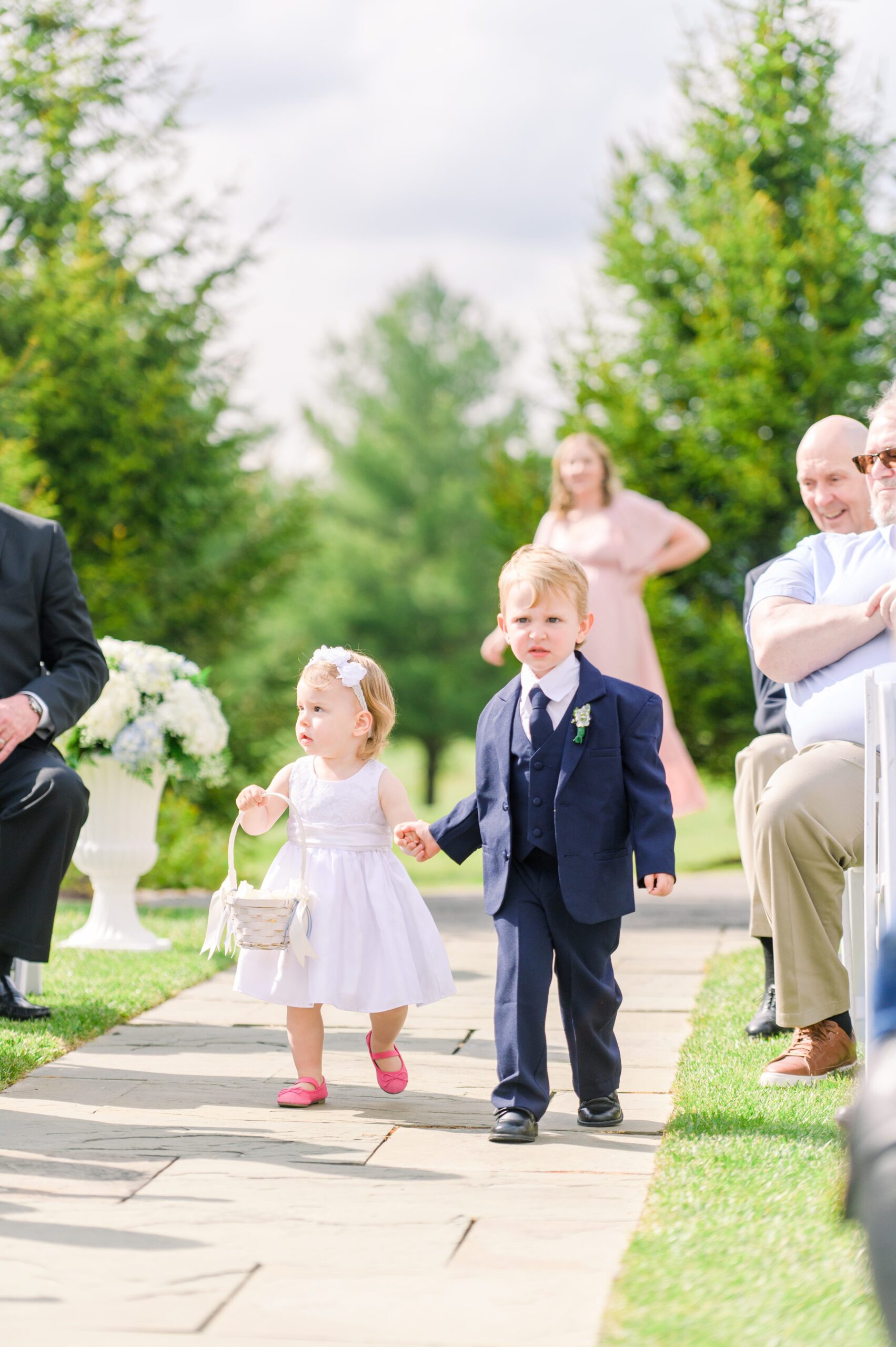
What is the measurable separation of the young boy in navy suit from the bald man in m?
1.04

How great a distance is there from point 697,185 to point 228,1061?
8478mm

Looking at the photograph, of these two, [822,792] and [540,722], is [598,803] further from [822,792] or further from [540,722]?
[822,792]

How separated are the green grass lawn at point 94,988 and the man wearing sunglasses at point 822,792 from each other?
1964 millimetres

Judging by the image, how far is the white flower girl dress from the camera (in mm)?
3699

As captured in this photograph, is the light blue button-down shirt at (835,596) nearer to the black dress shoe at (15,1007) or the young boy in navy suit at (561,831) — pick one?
the young boy in navy suit at (561,831)

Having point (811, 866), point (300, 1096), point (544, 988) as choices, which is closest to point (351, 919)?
point (300, 1096)

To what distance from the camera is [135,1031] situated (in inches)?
179

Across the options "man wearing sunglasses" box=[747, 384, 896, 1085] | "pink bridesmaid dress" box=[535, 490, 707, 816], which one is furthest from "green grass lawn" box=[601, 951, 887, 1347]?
"pink bridesmaid dress" box=[535, 490, 707, 816]

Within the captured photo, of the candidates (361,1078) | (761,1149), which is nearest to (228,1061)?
(361,1078)

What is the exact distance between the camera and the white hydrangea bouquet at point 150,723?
6.09 meters

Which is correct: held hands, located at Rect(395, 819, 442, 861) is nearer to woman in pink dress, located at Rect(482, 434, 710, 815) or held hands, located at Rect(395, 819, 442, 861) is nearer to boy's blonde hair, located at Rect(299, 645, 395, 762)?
boy's blonde hair, located at Rect(299, 645, 395, 762)

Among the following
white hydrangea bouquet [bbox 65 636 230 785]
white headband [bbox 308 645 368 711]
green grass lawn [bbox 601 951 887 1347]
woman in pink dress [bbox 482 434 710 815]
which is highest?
woman in pink dress [bbox 482 434 710 815]

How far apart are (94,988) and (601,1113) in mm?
2251

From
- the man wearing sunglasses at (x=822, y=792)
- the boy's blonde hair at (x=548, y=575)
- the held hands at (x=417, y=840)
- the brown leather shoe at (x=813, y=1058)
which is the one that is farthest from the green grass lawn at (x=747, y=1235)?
the boy's blonde hair at (x=548, y=575)
